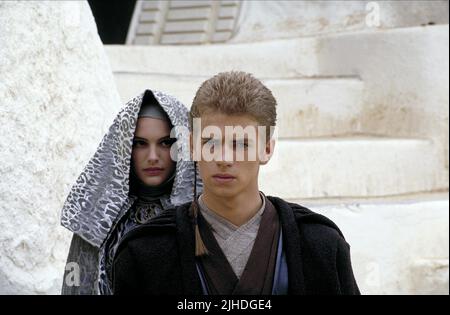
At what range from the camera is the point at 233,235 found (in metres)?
2.18

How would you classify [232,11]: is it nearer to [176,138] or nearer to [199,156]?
[176,138]

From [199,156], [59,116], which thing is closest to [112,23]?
[59,116]

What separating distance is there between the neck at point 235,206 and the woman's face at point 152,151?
2.71 ft

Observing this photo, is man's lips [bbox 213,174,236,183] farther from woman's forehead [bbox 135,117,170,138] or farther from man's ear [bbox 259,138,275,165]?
woman's forehead [bbox 135,117,170,138]

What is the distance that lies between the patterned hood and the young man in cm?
79

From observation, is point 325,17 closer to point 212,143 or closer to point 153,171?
point 153,171

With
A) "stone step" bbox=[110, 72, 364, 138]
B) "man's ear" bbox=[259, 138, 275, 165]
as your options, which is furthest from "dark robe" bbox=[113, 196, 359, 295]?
"stone step" bbox=[110, 72, 364, 138]

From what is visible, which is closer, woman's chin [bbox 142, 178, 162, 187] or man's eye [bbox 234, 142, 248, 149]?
man's eye [bbox 234, 142, 248, 149]

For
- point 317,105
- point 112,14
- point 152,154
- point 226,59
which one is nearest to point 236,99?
point 152,154

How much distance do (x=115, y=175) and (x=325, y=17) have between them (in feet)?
20.7

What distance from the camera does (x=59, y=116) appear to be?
476cm

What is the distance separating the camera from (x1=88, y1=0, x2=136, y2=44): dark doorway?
12.7 m

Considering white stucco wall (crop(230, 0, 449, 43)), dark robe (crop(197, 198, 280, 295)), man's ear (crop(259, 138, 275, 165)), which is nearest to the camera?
dark robe (crop(197, 198, 280, 295))

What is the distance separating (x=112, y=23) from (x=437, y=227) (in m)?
7.28
